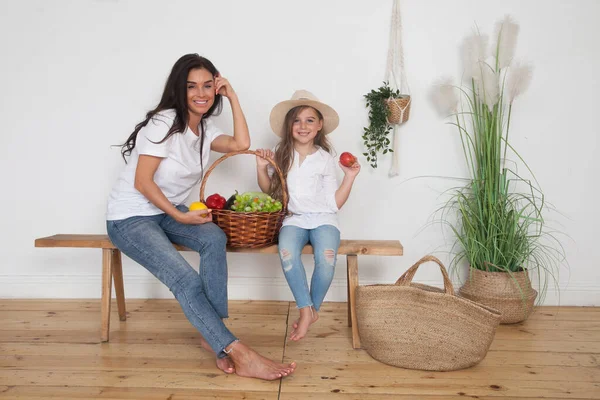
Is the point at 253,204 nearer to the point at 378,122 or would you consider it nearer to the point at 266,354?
the point at 266,354

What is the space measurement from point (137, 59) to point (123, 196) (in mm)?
1031

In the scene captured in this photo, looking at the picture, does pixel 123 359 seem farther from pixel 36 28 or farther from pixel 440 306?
pixel 36 28

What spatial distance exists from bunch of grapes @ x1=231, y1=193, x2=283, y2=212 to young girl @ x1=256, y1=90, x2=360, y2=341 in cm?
15

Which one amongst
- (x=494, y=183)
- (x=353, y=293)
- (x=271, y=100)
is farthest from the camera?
(x=271, y=100)

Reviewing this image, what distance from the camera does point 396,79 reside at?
10.3 ft

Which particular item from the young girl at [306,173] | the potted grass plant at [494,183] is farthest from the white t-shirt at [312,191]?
the potted grass plant at [494,183]

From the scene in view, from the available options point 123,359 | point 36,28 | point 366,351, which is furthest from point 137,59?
point 366,351

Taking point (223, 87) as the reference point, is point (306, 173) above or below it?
below

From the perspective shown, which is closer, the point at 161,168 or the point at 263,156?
the point at 161,168

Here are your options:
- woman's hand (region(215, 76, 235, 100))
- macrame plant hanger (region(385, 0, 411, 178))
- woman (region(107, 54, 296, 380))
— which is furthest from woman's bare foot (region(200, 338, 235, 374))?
macrame plant hanger (region(385, 0, 411, 178))

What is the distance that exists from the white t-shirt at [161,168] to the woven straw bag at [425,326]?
0.97 metres

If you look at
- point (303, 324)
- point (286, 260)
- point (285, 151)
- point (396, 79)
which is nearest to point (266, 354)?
point (303, 324)

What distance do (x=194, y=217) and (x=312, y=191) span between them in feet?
2.11

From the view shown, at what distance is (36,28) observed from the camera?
3221 mm
